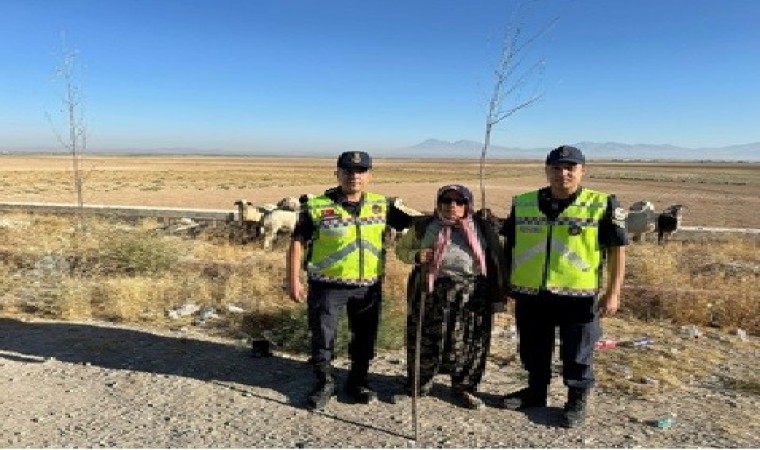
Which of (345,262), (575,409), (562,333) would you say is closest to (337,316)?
(345,262)

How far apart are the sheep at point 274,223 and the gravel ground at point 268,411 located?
771cm

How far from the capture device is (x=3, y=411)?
14.5 ft

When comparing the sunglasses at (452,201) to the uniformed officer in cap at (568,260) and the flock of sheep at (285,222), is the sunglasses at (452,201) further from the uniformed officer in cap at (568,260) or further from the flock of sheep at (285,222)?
the flock of sheep at (285,222)

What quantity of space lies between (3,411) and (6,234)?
34.5 feet

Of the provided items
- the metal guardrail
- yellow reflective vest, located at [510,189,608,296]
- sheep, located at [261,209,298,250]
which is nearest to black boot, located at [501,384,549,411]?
yellow reflective vest, located at [510,189,608,296]

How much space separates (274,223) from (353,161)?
9.38 metres

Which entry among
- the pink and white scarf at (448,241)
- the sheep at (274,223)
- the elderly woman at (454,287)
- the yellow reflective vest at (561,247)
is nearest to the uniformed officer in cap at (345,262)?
the elderly woman at (454,287)

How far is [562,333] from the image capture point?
445 cm

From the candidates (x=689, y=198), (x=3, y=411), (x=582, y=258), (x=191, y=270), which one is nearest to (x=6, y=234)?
(x=191, y=270)

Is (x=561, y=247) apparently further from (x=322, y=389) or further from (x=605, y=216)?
(x=322, y=389)

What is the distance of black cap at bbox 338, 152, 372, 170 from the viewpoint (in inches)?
176

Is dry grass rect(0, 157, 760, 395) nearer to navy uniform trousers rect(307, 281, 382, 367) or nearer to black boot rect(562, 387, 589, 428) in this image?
black boot rect(562, 387, 589, 428)

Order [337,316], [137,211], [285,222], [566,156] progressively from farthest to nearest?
1. [137,211]
2. [285,222]
3. [337,316]
4. [566,156]

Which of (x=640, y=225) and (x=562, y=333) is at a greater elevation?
(x=562, y=333)
